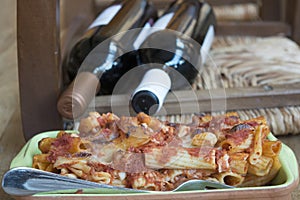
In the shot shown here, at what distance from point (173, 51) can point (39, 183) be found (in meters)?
0.47

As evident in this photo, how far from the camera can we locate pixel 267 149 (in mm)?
644

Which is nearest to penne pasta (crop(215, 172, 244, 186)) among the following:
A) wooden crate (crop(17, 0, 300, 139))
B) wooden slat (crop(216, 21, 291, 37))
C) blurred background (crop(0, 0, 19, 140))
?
wooden crate (crop(17, 0, 300, 139))

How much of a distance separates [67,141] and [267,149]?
226 mm

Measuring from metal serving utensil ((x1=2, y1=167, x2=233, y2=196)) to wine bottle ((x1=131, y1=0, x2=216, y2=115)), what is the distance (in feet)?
0.73

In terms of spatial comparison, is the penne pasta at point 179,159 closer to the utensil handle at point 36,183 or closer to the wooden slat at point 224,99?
the utensil handle at point 36,183

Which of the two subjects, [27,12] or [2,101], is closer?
[27,12]

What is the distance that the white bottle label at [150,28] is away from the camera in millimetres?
1014

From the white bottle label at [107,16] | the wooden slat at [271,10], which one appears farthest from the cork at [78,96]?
the wooden slat at [271,10]

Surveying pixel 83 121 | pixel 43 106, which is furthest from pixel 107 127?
pixel 43 106

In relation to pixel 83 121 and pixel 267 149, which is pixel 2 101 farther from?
pixel 267 149

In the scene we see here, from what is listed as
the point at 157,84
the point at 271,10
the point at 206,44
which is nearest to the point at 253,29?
the point at 271,10

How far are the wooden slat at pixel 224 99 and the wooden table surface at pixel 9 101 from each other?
68 millimetres

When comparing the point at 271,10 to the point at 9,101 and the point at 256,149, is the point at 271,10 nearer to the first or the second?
the point at 9,101

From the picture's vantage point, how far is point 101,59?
96cm
